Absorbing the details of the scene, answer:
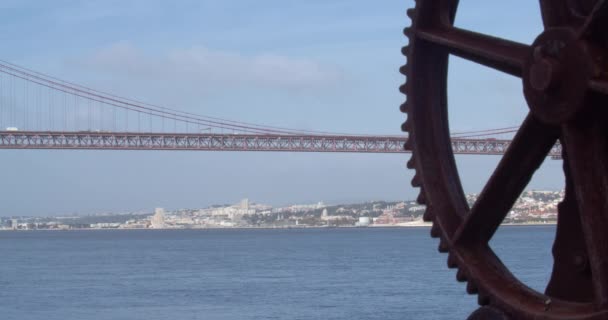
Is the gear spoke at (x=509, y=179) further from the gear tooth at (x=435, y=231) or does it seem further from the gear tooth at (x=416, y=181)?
the gear tooth at (x=416, y=181)

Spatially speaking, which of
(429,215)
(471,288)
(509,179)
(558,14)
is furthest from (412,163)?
(558,14)

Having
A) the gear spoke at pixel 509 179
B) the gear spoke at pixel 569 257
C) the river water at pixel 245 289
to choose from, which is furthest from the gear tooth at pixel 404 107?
the river water at pixel 245 289

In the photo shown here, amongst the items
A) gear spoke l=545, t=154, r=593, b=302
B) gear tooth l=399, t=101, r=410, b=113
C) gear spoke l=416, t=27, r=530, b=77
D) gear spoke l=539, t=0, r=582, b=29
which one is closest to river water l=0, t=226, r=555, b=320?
gear tooth l=399, t=101, r=410, b=113

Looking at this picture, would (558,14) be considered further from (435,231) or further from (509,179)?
(435,231)

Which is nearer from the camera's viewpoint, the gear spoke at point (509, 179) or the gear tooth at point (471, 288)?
the gear spoke at point (509, 179)

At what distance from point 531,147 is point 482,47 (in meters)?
0.50

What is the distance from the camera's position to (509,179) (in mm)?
5340

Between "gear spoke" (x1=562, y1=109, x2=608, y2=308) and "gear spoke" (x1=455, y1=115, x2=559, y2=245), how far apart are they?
228mm

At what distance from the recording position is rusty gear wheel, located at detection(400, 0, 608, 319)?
4.74 m

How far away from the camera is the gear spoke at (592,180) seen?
473 cm

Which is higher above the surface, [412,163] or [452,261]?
[412,163]

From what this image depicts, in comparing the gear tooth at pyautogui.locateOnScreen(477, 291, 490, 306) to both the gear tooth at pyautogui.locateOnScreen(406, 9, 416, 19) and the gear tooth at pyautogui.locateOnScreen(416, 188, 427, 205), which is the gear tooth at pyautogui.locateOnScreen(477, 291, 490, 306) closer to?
the gear tooth at pyautogui.locateOnScreen(416, 188, 427, 205)

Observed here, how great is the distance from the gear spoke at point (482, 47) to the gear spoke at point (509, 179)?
0.26 m

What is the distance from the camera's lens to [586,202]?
4.79m
